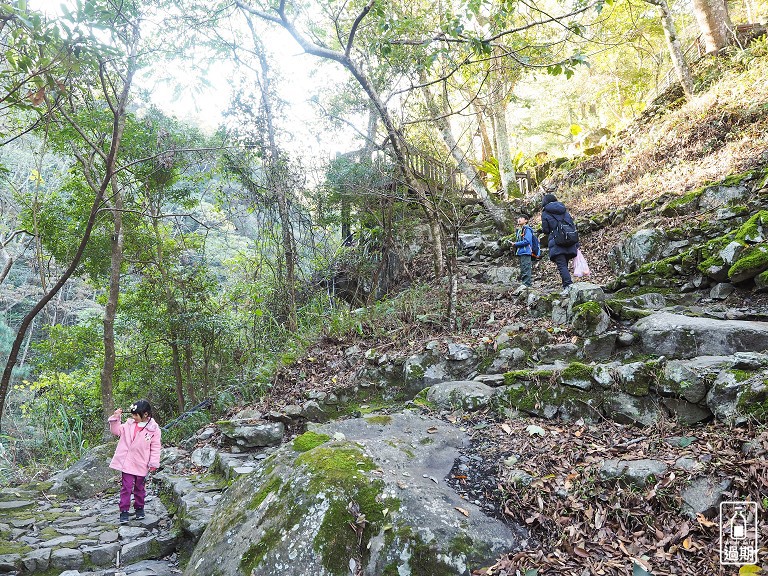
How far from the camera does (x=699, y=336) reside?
4.16 meters

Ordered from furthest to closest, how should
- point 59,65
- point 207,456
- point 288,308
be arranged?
point 288,308
point 207,456
point 59,65

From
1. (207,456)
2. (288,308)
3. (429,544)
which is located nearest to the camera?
(429,544)

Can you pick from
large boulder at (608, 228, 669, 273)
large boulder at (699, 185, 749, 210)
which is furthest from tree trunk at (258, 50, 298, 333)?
large boulder at (699, 185, 749, 210)

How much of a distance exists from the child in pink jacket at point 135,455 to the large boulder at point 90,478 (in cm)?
180

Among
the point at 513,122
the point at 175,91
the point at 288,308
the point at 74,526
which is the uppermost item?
the point at 513,122

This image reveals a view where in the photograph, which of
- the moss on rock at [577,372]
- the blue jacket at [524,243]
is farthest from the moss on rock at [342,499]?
the blue jacket at [524,243]

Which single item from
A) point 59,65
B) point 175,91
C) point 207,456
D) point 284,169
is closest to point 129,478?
point 207,456

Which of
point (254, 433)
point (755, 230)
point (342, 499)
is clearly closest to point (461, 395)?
point (342, 499)

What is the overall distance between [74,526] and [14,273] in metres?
23.1

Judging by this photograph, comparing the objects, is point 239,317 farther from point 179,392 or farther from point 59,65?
point 59,65

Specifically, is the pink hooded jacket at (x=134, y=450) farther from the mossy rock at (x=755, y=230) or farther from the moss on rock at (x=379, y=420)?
the mossy rock at (x=755, y=230)

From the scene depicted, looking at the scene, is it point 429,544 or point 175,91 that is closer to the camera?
point 429,544

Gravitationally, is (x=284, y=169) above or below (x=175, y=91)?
below

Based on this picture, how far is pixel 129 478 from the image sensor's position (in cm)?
454
